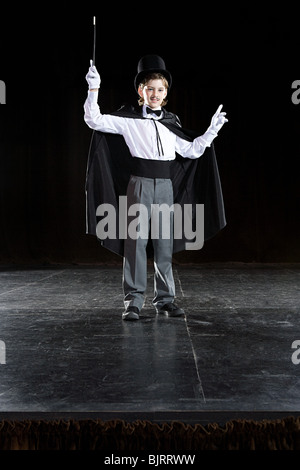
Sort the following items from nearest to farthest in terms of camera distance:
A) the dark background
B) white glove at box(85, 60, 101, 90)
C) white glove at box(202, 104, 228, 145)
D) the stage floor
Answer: the stage floor < white glove at box(85, 60, 101, 90) < white glove at box(202, 104, 228, 145) < the dark background

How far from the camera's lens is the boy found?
2584mm

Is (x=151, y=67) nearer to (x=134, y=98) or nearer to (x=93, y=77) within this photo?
(x=93, y=77)

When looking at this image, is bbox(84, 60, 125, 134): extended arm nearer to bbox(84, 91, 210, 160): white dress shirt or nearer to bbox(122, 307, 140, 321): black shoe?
bbox(84, 91, 210, 160): white dress shirt

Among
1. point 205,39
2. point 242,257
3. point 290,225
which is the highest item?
point 205,39

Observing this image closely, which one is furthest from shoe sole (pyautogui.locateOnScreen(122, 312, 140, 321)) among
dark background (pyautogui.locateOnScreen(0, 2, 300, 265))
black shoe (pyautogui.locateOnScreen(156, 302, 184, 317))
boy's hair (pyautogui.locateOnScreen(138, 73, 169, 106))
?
dark background (pyautogui.locateOnScreen(0, 2, 300, 265))

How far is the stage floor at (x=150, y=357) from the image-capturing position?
1.29m

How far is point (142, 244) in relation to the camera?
2.61 meters

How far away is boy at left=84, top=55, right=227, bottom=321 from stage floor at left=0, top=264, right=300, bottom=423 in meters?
0.17

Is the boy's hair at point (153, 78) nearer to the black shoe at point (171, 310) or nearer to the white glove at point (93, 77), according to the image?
the white glove at point (93, 77)

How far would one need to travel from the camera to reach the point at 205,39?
5.69 meters

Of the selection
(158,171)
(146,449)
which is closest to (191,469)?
(146,449)

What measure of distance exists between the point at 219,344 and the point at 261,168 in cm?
428

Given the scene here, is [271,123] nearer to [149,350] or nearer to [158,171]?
[158,171]

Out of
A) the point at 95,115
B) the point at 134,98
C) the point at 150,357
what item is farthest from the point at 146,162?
the point at 134,98
